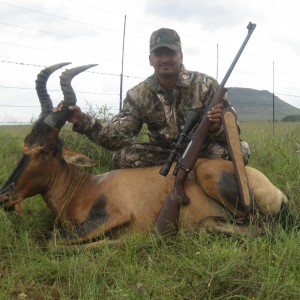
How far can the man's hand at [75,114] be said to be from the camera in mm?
4734

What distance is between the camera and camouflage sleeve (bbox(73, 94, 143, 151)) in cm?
527

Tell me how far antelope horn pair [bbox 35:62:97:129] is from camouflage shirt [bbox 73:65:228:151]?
695 mm

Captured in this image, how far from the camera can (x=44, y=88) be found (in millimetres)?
4914

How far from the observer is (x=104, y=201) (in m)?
4.68

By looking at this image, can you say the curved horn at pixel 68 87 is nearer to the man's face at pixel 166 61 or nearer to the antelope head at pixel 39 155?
the antelope head at pixel 39 155

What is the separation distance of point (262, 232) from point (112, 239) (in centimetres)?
131

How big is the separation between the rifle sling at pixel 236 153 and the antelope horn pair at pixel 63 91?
1.45 meters

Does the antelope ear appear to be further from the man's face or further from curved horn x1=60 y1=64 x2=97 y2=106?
the man's face

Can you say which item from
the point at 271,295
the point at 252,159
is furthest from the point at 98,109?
the point at 271,295

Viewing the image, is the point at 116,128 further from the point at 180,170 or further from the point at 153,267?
the point at 153,267

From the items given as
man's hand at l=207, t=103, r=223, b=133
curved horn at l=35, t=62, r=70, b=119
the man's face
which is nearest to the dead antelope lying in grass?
curved horn at l=35, t=62, r=70, b=119

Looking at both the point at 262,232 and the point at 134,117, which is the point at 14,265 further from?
the point at 134,117

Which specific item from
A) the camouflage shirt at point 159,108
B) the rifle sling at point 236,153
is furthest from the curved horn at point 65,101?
the rifle sling at point 236,153

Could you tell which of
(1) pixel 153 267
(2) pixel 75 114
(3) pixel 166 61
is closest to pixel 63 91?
(2) pixel 75 114
